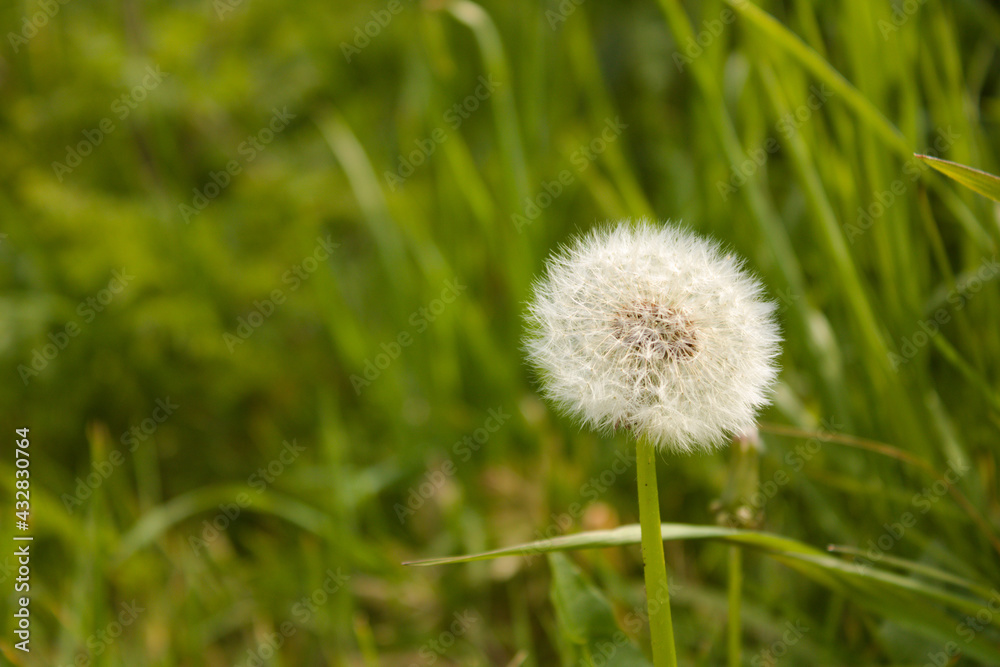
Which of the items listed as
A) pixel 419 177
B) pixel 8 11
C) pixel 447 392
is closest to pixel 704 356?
pixel 447 392
